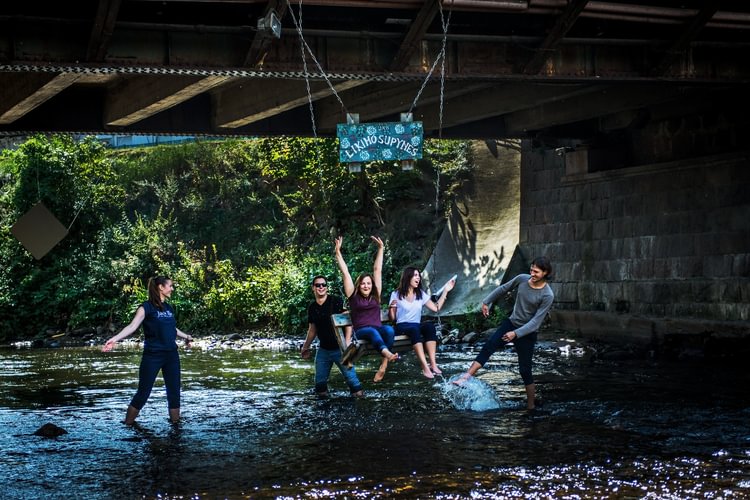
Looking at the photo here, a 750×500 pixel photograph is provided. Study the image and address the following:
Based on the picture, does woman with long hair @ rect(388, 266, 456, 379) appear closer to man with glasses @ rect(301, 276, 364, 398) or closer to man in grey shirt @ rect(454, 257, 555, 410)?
man with glasses @ rect(301, 276, 364, 398)

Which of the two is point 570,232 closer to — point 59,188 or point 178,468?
point 178,468

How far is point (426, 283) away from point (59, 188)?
14.9 m

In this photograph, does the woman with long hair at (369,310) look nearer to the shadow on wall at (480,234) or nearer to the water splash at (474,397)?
the water splash at (474,397)

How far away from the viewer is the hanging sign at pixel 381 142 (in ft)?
47.4

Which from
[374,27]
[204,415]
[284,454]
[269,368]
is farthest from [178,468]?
[269,368]

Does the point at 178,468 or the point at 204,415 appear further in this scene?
the point at 204,415

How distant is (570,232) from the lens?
23453 mm

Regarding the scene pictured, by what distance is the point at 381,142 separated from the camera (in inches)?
574

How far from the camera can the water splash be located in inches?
527

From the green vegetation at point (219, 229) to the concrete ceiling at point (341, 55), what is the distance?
1032cm

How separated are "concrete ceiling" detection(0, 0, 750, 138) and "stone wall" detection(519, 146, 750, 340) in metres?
1.95

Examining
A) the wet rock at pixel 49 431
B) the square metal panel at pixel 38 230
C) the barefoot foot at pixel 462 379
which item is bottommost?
the wet rock at pixel 49 431

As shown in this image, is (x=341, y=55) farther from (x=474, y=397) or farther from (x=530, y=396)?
(x=530, y=396)

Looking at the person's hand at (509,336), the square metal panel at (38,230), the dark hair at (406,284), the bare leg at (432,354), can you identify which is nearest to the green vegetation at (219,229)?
the square metal panel at (38,230)
